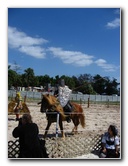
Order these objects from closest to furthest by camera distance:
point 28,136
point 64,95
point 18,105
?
point 28,136 < point 18,105 < point 64,95

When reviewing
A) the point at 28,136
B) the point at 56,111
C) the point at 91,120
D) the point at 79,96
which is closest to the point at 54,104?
the point at 56,111

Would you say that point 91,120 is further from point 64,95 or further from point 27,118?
point 27,118

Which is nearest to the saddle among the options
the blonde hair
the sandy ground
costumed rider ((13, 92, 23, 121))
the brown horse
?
the brown horse

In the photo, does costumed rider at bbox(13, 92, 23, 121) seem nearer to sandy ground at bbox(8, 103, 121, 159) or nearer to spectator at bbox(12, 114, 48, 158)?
sandy ground at bbox(8, 103, 121, 159)

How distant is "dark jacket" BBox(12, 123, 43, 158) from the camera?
3094mm

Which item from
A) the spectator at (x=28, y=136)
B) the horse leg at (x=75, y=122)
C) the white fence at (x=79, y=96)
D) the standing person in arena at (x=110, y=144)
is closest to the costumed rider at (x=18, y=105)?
the white fence at (x=79, y=96)

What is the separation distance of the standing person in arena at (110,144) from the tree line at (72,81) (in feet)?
1.16

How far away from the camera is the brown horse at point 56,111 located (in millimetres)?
3492

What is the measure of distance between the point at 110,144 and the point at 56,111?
570 millimetres

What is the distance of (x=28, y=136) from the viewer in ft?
10.2

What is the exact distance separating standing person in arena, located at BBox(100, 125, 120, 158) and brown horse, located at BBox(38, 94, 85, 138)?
0.79 ft

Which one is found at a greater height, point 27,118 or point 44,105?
point 44,105

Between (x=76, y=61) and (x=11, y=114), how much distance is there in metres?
0.74

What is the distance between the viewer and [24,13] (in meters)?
3.40
